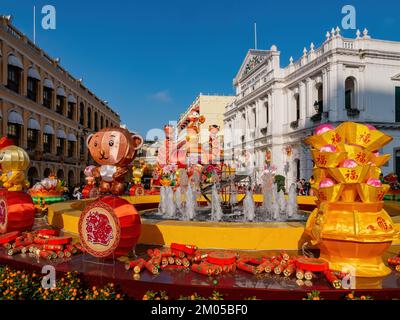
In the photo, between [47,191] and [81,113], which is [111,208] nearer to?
[47,191]

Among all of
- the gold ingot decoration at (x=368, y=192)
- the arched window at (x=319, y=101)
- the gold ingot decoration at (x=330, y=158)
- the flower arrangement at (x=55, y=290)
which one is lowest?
the flower arrangement at (x=55, y=290)

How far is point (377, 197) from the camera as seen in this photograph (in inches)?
166

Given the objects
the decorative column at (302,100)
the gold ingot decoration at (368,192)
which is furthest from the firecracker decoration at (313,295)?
the decorative column at (302,100)

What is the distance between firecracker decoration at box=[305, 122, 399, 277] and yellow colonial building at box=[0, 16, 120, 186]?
20896mm

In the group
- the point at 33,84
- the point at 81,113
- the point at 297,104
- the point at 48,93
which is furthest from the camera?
the point at 81,113

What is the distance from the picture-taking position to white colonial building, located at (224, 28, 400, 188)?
83.3 ft

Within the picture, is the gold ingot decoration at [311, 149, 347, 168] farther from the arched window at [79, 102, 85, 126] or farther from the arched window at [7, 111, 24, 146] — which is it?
the arched window at [79, 102, 85, 126]

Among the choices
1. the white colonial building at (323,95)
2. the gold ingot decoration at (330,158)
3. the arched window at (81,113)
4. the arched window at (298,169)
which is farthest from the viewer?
the arched window at (81,113)

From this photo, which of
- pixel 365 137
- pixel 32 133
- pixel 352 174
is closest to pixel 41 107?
pixel 32 133

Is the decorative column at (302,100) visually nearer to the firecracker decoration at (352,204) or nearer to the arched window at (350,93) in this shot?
the arched window at (350,93)

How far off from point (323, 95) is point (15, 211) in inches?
975

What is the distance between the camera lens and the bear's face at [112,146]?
466 centimetres

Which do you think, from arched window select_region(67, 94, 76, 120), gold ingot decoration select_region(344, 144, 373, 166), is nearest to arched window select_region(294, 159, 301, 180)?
arched window select_region(67, 94, 76, 120)

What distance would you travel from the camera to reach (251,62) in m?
41.0
